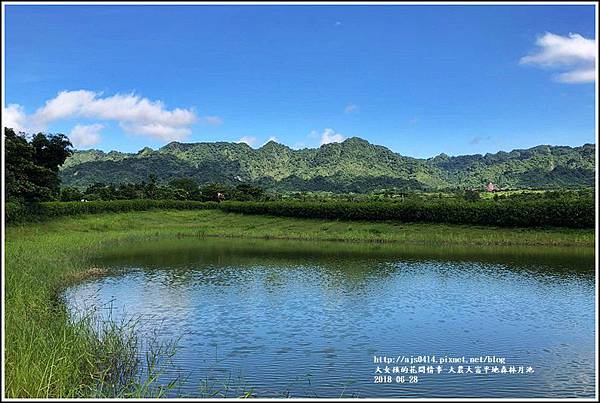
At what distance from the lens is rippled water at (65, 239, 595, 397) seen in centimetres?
1004

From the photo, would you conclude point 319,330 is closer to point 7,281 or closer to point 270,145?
point 7,281

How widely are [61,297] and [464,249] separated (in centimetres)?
2343

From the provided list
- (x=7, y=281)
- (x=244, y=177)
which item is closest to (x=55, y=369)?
(x=7, y=281)

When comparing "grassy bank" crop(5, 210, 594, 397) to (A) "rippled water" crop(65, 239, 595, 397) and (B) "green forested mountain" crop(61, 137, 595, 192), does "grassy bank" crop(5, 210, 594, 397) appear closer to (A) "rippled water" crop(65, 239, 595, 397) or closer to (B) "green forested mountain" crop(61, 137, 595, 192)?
(A) "rippled water" crop(65, 239, 595, 397)

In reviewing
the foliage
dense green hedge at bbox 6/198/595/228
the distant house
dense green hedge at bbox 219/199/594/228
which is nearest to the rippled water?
dense green hedge at bbox 219/199/594/228

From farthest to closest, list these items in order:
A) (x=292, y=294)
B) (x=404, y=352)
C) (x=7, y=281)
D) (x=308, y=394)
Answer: (x=292, y=294) → (x=7, y=281) → (x=404, y=352) → (x=308, y=394)

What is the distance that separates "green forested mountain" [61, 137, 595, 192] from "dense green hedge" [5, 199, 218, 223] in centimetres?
6034

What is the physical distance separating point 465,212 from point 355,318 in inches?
1120

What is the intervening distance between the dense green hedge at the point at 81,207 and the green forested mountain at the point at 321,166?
60.3 meters

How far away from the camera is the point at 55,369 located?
8.16 m

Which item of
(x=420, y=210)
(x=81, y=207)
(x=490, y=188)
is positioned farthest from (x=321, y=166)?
(x=420, y=210)

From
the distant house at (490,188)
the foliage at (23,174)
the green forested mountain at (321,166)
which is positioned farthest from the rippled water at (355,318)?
the green forested mountain at (321,166)

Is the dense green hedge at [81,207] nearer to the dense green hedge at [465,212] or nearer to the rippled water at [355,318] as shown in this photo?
the dense green hedge at [465,212]

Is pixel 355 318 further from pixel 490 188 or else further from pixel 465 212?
pixel 490 188
